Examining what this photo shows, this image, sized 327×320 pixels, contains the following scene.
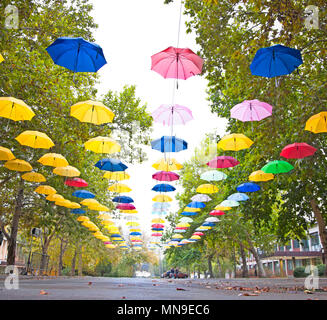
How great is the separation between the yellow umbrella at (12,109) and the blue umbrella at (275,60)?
6.48 metres

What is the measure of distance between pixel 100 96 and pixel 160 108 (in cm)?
805

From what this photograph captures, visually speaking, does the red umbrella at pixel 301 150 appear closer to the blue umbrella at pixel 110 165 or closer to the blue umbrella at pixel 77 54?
the blue umbrella at pixel 77 54

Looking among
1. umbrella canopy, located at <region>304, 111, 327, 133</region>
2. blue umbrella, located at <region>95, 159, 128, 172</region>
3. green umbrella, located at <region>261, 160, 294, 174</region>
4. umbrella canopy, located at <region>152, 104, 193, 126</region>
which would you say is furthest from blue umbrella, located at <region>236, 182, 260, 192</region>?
umbrella canopy, located at <region>304, 111, 327, 133</region>

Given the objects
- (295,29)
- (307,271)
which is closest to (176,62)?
(295,29)

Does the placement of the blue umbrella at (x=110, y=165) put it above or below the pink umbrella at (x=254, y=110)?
below

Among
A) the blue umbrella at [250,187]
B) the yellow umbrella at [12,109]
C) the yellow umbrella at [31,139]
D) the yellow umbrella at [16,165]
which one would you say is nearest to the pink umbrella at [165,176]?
the blue umbrella at [250,187]

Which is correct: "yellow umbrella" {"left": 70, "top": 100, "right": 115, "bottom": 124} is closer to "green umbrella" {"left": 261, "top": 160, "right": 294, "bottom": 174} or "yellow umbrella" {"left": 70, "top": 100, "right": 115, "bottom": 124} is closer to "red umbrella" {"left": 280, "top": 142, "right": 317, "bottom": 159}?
"green umbrella" {"left": 261, "top": 160, "right": 294, "bottom": 174}

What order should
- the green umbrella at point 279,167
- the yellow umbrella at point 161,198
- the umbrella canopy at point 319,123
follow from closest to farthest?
the umbrella canopy at point 319,123 → the green umbrella at point 279,167 → the yellow umbrella at point 161,198

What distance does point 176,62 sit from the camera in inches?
352

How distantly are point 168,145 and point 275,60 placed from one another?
20.4 ft

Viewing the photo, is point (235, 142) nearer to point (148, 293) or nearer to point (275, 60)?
point (275, 60)

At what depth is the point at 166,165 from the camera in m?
14.9

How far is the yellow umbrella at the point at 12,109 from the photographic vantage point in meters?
8.83

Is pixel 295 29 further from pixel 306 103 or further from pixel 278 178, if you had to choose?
pixel 278 178
